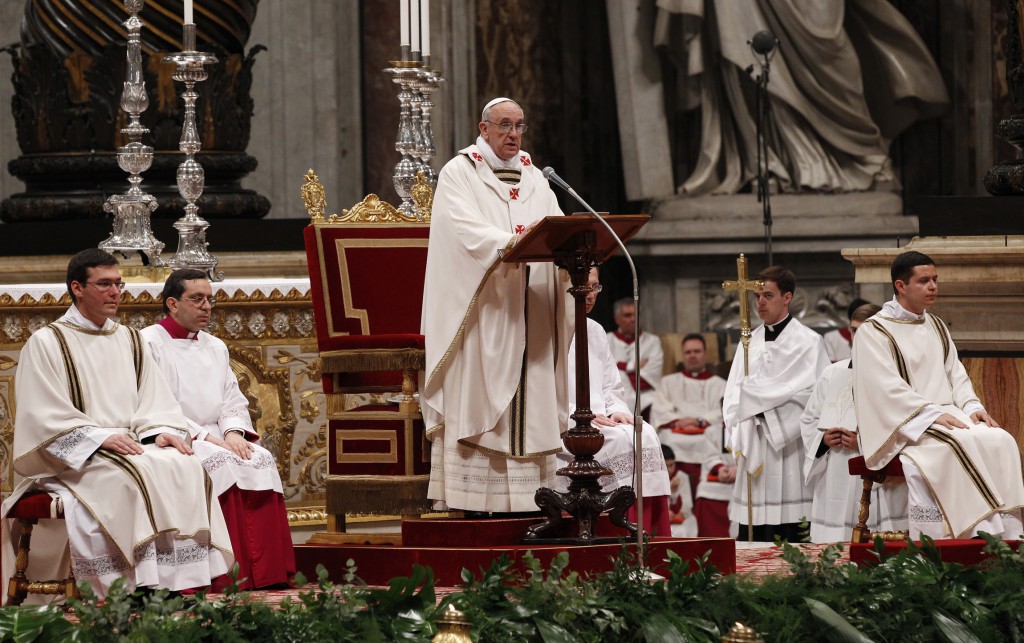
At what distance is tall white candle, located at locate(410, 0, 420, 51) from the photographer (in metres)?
8.48

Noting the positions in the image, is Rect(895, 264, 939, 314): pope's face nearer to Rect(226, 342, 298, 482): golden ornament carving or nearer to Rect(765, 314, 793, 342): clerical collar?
Rect(765, 314, 793, 342): clerical collar

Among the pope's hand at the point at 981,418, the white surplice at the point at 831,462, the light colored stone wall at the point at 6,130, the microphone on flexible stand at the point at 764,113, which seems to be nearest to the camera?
the pope's hand at the point at 981,418

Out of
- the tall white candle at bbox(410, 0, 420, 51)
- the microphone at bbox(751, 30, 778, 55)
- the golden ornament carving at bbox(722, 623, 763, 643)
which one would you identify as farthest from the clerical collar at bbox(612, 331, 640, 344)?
the golden ornament carving at bbox(722, 623, 763, 643)

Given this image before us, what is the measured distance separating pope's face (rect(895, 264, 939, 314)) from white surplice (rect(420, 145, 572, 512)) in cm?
151

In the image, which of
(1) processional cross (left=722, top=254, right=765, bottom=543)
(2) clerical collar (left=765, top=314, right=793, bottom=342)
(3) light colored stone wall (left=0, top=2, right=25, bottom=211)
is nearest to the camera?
(1) processional cross (left=722, top=254, right=765, bottom=543)

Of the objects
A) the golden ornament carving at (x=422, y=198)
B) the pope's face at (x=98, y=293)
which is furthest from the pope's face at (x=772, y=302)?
the pope's face at (x=98, y=293)

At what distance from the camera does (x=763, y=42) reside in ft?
38.1

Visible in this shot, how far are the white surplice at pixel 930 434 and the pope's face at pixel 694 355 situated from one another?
3302mm

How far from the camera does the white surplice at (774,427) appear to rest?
9656 mm

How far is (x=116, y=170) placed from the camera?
32.8ft

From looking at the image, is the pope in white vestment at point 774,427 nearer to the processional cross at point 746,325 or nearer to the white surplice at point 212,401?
the processional cross at point 746,325

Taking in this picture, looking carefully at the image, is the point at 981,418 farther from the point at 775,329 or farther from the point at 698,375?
the point at 698,375

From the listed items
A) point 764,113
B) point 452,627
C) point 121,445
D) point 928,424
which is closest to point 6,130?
point 764,113

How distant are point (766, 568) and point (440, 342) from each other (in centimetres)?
150
